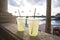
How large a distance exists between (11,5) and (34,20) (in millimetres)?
2466

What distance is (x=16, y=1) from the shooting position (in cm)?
358

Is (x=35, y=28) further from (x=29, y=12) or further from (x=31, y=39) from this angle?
(x=29, y=12)

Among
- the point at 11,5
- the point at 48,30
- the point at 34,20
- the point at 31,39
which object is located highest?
the point at 11,5

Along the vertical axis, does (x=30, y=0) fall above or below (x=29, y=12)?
above

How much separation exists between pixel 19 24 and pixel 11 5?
224cm

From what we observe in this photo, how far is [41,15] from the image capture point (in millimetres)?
4383

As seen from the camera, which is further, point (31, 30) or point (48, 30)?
point (48, 30)

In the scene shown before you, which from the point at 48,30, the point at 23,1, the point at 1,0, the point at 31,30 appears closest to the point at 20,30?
the point at 31,30

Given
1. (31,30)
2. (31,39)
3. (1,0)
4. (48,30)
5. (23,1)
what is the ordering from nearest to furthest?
1. (31,39)
2. (31,30)
3. (1,0)
4. (48,30)
5. (23,1)

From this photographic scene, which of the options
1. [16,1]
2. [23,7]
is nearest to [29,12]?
[23,7]

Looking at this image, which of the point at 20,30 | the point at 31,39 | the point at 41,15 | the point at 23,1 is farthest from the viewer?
the point at 41,15

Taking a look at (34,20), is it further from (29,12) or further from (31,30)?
(29,12)

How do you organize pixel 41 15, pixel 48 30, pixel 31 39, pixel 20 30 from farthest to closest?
pixel 41 15
pixel 48 30
pixel 20 30
pixel 31 39

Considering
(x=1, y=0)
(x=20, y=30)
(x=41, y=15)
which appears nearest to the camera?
(x=20, y=30)
